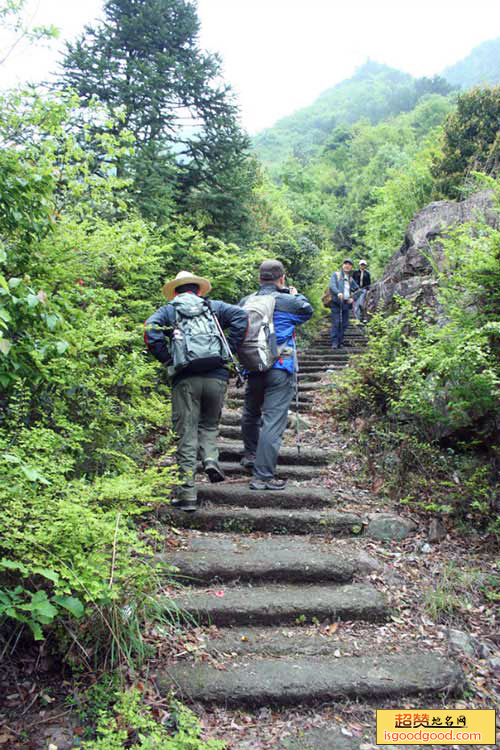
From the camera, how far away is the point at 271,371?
5.16 meters

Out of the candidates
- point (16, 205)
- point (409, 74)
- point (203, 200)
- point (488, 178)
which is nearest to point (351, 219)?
point (203, 200)

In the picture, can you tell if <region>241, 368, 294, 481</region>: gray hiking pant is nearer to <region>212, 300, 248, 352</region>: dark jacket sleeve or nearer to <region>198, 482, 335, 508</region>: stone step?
<region>198, 482, 335, 508</region>: stone step

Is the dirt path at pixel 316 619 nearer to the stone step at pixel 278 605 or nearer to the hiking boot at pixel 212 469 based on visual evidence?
the stone step at pixel 278 605

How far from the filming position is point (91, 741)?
2.43 metres

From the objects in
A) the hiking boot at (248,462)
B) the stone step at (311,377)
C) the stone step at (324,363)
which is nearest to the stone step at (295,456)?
the hiking boot at (248,462)

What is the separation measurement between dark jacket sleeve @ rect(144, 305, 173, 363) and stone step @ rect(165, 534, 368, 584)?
1.68 m

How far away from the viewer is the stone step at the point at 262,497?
4.93m

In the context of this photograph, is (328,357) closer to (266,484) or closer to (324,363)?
(324,363)

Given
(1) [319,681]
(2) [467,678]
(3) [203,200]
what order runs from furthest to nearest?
A: 1. (3) [203,200]
2. (2) [467,678]
3. (1) [319,681]

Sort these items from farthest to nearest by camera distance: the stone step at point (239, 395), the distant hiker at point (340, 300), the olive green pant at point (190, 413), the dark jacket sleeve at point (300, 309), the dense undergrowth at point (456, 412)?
the distant hiker at point (340, 300), the stone step at point (239, 395), the dark jacket sleeve at point (300, 309), the dense undergrowth at point (456, 412), the olive green pant at point (190, 413)

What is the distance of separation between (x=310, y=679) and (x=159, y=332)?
9.83ft

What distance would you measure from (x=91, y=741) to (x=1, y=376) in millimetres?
2002

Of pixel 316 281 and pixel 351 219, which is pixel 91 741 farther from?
pixel 351 219

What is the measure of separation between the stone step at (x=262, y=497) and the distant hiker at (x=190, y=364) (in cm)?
20
